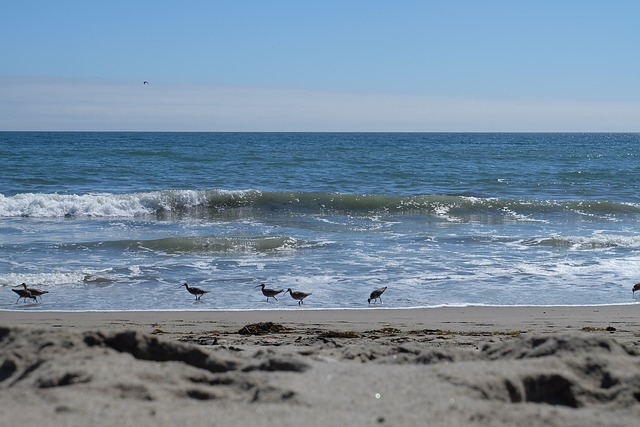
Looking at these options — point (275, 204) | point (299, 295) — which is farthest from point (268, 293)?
point (275, 204)

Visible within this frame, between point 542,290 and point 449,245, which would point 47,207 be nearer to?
point 449,245

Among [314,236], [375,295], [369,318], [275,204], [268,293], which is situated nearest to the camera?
[369,318]

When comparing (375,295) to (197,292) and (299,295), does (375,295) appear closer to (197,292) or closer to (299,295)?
(299,295)

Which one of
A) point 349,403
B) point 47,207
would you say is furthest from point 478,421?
point 47,207

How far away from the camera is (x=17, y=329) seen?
14.3 feet

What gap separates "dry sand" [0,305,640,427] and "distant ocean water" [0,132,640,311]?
545 cm

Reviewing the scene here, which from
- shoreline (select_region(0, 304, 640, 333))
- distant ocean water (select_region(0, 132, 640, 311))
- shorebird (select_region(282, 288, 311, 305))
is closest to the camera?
shoreline (select_region(0, 304, 640, 333))

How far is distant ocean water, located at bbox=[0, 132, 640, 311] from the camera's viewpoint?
10.7 m

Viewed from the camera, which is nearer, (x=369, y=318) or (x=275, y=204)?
(x=369, y=318)

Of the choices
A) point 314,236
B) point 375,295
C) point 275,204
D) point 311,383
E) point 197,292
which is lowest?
point 275,204

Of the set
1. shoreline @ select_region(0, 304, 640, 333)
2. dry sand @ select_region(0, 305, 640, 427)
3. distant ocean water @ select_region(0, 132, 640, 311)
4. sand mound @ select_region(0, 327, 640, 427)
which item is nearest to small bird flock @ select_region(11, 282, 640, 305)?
distant ocean water @ select_region(0, 132, 640, 311)

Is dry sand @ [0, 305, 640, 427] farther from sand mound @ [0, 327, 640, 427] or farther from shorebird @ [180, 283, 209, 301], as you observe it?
shorebird @ [180, 283, 209, 301]

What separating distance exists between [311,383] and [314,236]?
1305cm

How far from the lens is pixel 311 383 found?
3.73m
